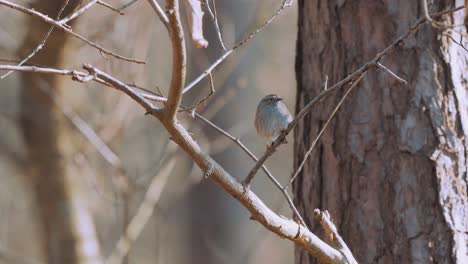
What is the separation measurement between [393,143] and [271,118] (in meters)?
0.75

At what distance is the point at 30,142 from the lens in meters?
4.14

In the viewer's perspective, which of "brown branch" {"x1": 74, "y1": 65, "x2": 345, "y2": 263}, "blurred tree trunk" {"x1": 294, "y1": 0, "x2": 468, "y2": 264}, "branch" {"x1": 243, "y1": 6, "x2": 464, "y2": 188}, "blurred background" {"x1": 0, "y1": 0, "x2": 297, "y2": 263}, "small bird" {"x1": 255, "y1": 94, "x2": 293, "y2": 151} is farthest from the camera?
"blurred background" {"x1": 0, "y1": 0, "x2": 297, "y2": 263}

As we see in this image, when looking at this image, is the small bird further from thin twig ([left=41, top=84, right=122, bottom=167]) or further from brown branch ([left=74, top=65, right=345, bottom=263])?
brown branch ([left=74, top=65, right=345, bottom=263])

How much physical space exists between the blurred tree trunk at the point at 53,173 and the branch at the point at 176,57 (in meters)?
2.83

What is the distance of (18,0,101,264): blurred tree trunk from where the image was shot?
4137 millimetres

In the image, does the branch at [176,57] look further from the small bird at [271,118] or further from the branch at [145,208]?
the branch at [145,208]

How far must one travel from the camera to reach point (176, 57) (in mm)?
1349

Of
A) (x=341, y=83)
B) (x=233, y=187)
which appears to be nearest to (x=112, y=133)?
(x=233, y=187)

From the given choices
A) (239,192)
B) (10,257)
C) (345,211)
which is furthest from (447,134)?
(10,257)

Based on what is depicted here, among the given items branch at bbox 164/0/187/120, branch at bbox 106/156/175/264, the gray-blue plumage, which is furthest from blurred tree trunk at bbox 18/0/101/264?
branch at bbox 164/0/187/120

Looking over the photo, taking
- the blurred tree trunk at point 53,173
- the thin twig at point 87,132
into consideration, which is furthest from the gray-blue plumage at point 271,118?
the blurred tree trunk at point 53,173

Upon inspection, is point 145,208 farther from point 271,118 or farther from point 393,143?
point 393,143

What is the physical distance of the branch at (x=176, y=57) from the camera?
1.28 metres

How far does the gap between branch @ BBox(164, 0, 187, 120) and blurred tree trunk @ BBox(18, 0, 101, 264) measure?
9.27 ft
